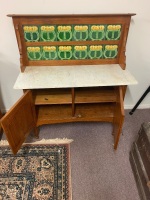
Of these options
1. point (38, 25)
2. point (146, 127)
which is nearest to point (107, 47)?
point (38, 25)

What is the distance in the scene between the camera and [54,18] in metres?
1.26

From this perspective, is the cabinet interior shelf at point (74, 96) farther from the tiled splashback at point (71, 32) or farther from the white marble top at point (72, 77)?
the tiled splashback at point (71, 32)

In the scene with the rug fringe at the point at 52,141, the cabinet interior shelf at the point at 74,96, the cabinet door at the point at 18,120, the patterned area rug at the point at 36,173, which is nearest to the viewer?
the cabinet door at the point at 18,120

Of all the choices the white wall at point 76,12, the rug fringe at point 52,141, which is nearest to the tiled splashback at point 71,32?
the white wall at point 76,12

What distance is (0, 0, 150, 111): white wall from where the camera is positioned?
126 cm

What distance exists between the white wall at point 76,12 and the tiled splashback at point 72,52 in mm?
177

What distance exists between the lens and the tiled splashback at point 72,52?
140 centimetres

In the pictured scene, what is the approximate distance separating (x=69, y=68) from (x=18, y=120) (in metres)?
0.62

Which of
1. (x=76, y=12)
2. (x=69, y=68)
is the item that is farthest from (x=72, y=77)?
(x=76, y=12)

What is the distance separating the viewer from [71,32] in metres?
1.34

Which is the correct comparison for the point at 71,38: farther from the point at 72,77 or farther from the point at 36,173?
the point at 36,173

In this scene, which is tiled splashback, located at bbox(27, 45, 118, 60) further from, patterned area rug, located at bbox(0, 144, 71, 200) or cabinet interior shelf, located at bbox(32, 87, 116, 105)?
patterned area rug, located at bbox(0, 144, 71, 200)

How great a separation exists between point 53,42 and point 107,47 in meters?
0.47

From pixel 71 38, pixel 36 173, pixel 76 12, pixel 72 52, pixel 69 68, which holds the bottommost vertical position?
pixel 36 173
